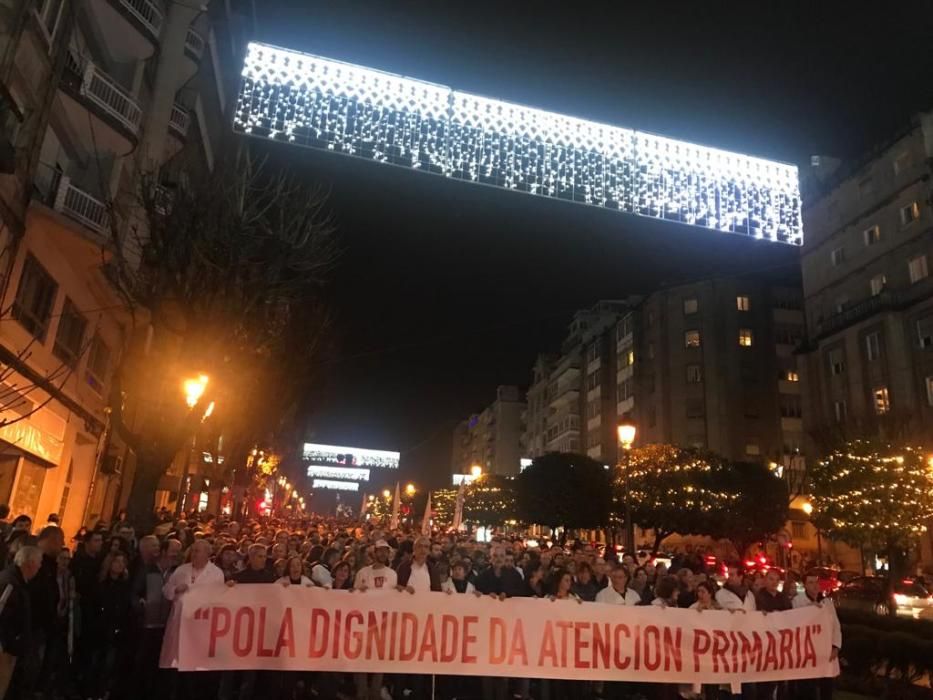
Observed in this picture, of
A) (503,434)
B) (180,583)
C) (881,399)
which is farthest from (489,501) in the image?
(503,434)

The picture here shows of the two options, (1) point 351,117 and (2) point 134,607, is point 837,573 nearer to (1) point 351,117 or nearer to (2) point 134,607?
(1) point 351,117

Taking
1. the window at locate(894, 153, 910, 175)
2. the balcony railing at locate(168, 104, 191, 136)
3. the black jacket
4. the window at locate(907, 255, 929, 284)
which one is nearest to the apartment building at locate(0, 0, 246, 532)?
the balcony railing at locate(168, 104, 191, 136)

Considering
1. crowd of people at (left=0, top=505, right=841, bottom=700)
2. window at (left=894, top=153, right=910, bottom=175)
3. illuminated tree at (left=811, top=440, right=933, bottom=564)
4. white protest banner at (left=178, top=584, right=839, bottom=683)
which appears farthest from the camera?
window at (left=894, top=153, right=910, bottom=175)

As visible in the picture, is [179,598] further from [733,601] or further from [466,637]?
[733,601]

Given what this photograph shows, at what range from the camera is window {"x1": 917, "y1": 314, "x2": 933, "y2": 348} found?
135 feet

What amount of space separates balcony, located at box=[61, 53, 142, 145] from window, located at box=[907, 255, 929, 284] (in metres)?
44.6

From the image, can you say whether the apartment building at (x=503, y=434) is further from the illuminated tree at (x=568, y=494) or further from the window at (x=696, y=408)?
the illuminated tree at (x=568, y=494)

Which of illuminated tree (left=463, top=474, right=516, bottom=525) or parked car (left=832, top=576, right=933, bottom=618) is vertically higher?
illuminated tree (left=463, top=474, right=516, bottom=525)

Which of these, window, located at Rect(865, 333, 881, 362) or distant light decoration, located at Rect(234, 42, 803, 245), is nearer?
distant light decoration, located at Rect(234, 42, 803, 245)

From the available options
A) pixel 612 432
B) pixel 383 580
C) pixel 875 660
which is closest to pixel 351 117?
pixel 383 580

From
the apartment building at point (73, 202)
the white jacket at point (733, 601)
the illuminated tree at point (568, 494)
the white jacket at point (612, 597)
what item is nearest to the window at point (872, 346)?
the illuminated tree at point (568, 494)

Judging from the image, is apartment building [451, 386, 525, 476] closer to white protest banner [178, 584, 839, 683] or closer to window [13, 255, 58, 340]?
window [13, 255, 58, 340]

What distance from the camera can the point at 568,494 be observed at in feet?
169

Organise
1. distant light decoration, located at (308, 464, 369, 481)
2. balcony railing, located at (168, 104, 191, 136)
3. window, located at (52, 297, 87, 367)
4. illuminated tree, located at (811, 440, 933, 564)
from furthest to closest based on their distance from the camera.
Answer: distant light decoration, located at (308, 464, 369, 481) → illuminated tree, located at (811, 440, 933, 564) → balcony railing, located at (168, 104, 191, 136) → window, located at (52, 297, 87, 367)
